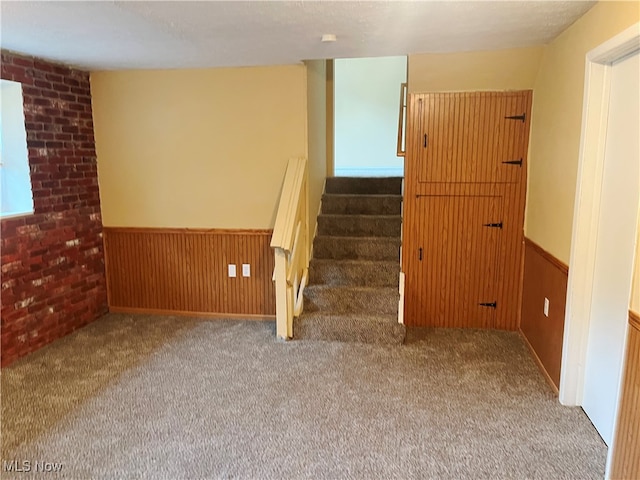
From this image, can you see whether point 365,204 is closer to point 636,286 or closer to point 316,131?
point 316,131

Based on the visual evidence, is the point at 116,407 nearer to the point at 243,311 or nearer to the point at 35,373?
the point at 35,373

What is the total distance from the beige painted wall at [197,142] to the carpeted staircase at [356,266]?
61cm

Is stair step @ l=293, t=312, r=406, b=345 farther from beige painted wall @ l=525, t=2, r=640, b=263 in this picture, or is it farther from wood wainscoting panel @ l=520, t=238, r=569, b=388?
beige painted wall @ l=525, t=2, r=640, b=263

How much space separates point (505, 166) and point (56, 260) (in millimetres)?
3445

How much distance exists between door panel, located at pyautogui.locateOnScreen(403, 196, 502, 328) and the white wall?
2026 millimetres

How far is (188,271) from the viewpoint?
4.02 meters

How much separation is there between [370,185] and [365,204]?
0.28 metres

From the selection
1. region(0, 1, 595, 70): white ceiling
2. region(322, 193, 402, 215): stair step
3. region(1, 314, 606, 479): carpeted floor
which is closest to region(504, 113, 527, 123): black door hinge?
region(0, 1, 595, 70): white ceiling

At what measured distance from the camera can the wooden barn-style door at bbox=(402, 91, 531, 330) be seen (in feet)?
11.2

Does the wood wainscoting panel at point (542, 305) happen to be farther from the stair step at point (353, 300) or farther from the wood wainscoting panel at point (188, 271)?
the wood wainscoting panel at point (188, 271)

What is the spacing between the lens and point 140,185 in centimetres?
397

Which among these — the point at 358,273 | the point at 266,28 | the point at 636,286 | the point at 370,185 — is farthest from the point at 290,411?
the point at 370,185

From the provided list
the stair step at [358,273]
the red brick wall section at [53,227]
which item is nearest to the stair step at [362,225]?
the stair step at [358,273]

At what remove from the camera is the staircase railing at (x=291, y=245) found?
3.35m
